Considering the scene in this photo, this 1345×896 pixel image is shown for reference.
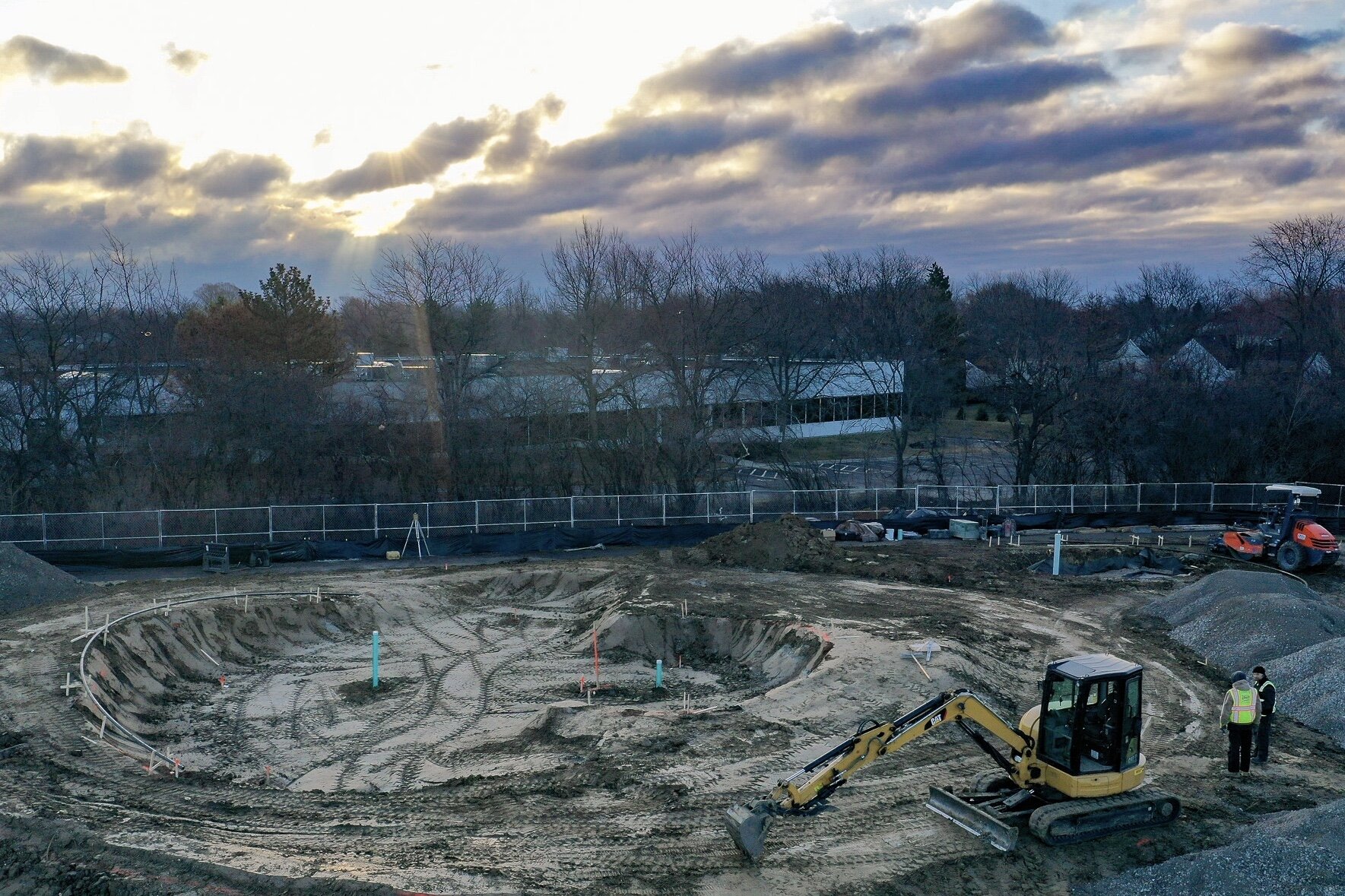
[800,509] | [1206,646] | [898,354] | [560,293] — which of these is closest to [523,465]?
[560,293]

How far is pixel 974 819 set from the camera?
10664 millimetres

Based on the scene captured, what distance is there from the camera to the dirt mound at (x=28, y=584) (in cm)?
2262

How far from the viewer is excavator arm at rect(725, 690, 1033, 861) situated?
9602mm

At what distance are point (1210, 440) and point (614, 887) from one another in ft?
131

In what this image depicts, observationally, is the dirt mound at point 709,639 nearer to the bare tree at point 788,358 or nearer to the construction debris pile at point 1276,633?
the construction debris pile at point 1276,633

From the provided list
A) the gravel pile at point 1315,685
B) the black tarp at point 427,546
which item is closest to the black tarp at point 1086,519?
the black tarp at point 427,546

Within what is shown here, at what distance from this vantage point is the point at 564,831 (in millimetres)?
11023

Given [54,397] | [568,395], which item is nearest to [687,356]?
[568,395]

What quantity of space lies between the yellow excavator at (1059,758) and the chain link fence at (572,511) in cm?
2278

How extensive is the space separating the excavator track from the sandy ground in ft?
0.71

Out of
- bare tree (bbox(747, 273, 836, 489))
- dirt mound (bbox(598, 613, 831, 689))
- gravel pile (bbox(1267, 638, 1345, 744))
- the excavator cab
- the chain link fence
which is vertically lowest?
dirt mound (bbox(598, 613, 831, 689))

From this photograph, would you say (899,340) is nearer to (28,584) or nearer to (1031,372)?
(1031,372)

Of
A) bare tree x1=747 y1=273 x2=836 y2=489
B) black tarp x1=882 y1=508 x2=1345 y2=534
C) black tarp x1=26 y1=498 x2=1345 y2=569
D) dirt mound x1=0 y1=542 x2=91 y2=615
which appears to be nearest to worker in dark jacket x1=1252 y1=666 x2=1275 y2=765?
black tarp x1=882 y1=508 x2=1345 y2=534

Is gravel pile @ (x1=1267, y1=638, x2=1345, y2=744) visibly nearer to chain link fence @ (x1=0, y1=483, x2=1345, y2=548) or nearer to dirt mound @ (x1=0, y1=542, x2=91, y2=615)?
chain link fence @ (x1=0, y1=483, x2=1345, y2=548)
